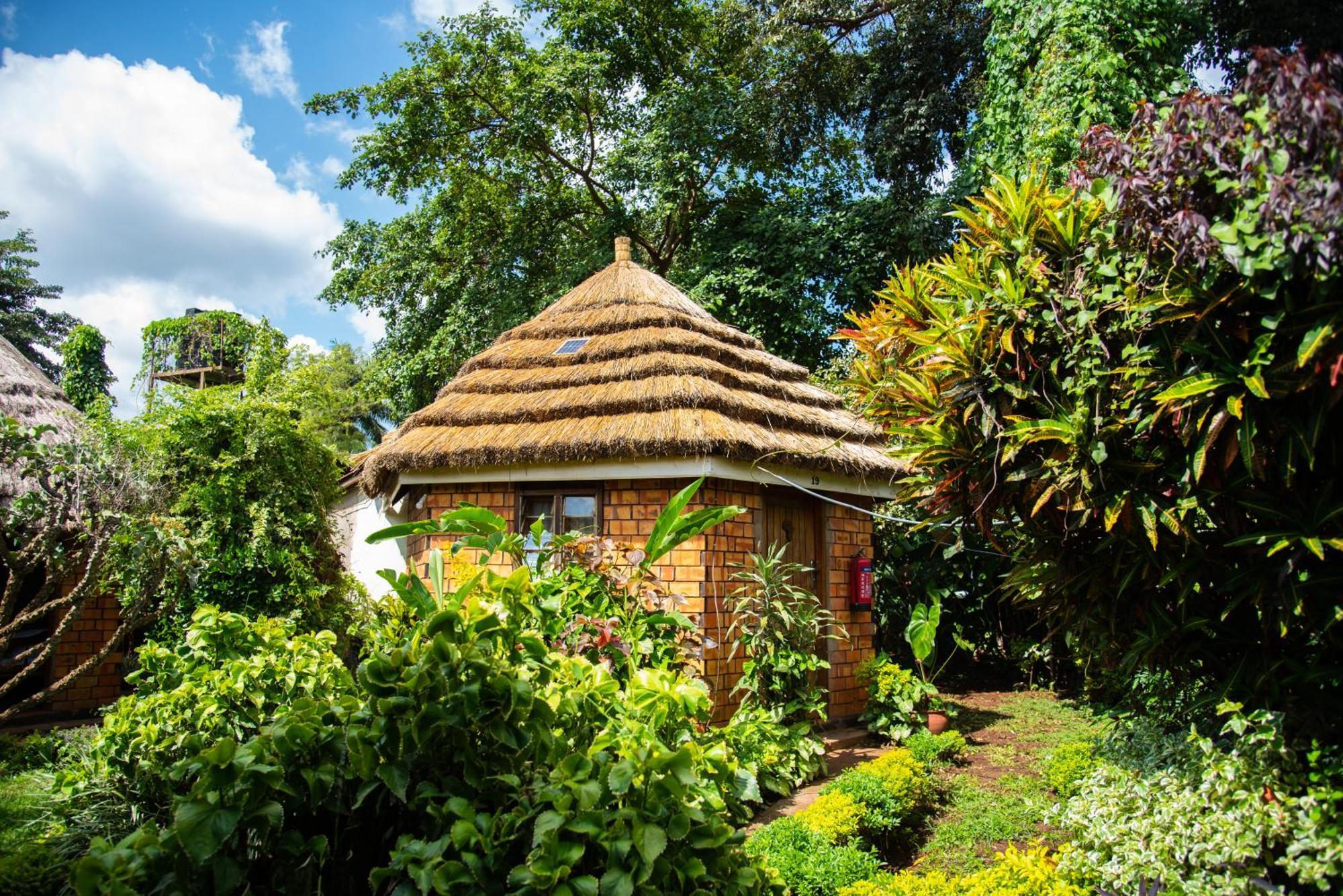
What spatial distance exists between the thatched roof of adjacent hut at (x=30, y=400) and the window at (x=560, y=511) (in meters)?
4.65

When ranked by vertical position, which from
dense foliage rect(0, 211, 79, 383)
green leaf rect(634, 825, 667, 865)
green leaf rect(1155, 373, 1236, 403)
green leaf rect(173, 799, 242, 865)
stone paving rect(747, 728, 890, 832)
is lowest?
stone paving rect(747, 728, 890, 832)

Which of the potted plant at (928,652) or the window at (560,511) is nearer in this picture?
the window at (560,511)

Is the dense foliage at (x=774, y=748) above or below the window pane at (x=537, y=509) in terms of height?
below

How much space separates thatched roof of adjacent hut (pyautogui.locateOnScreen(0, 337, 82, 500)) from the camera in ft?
29.6

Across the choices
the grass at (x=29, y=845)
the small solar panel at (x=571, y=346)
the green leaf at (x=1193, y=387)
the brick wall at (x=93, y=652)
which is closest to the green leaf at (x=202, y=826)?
the grass at (x=29, y=845)

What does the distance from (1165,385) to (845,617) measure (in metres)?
5.57

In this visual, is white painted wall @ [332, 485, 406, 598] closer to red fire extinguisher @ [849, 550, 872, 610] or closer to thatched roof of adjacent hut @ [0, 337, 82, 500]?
thatched roof of adjacent hut @ [0, 337, 82, 500]

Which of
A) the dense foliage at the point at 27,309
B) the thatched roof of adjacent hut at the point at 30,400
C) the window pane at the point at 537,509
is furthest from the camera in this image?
the dense foliage at the point at 27,309

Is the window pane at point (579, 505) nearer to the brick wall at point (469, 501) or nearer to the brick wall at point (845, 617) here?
the brick wall at point (469, 501)

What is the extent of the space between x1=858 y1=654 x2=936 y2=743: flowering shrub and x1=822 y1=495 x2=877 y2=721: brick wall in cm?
28

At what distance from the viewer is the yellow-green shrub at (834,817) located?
15.6 feet

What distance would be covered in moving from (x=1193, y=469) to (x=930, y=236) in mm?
12357

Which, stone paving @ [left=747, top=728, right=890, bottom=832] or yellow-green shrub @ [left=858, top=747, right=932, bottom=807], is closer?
yellow-green shrub @ [left=858, top=747, right=932, bottom=807]

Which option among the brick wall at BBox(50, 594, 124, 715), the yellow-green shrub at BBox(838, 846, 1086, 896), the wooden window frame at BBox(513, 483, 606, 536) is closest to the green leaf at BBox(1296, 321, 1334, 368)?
the yellow-green shrub at BBox(838, 846, 1086, 896)
